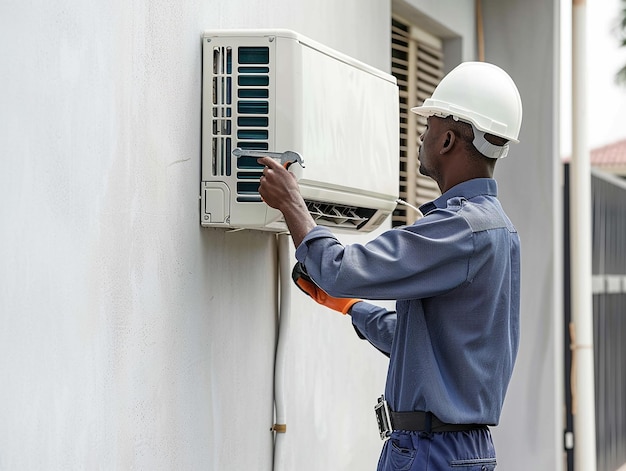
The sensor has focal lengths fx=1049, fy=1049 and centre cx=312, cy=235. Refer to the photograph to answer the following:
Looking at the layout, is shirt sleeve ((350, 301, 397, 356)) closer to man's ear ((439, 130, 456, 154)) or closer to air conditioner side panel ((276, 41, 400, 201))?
air conditioner side panel ((276, 41, 400, 201))

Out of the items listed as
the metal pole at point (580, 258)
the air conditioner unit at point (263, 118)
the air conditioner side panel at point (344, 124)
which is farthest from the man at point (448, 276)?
the metal pole at point (580, 258)

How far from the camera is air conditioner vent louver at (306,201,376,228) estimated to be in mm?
3254

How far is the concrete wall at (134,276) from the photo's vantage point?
7.54 ft

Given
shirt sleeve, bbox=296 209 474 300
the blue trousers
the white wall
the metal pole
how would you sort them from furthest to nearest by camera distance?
the metal pole
the blue trousers
shirt sleeve, bbox=296 209 474 300
the white wall

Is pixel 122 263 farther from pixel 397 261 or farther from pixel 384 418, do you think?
pixel 384 418

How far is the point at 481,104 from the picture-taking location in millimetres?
3031

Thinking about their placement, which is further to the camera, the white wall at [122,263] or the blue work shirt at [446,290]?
the blue work shirt at [446,290]

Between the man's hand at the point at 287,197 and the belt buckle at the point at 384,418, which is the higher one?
the man's hand at the point at 287,197

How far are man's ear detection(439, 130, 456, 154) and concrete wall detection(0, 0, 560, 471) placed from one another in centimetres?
72

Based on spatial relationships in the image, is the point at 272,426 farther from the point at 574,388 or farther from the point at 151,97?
the point at 574,388

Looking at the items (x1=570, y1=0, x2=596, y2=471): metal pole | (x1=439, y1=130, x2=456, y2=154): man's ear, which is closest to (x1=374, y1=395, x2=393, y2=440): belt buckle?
(x1=439, y1=130, x2=456, y2=154): man's ear

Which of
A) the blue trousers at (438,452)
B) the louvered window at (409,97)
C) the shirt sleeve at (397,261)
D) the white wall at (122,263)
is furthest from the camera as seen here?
the louvered window at (409,97)

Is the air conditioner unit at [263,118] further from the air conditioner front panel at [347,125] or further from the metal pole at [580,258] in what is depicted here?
the metal pole at [580,258]

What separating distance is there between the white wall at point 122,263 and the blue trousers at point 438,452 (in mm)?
577
